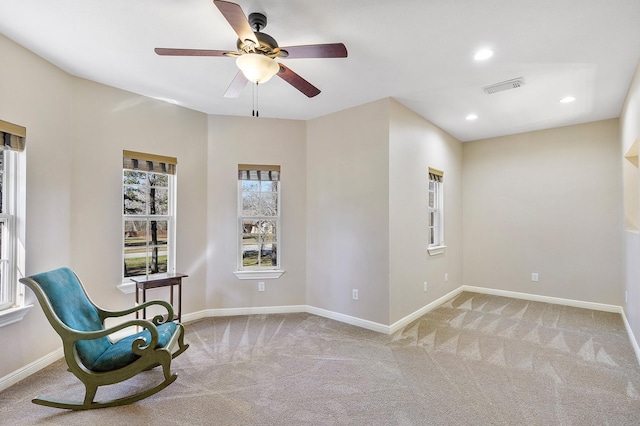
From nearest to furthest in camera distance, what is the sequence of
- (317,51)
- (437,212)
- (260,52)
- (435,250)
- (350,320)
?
(317,51)
(260,52)
(350,320)
(435,250)
(437,212)

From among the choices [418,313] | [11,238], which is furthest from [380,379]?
[11,238]

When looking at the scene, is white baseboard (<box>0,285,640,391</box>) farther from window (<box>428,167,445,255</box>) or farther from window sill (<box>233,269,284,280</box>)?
window (<box>428,167,445,255</box>)

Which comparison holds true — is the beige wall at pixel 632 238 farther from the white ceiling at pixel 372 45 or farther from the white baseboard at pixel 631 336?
the white ceiling at pixel 372 45

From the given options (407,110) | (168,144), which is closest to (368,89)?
(407,110)

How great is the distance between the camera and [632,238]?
11.0 feet

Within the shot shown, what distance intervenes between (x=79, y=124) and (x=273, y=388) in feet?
10.3

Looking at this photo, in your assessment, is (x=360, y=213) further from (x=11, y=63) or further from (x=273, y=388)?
(x=11, y=63)

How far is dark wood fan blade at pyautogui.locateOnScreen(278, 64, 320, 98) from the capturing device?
2316 mm

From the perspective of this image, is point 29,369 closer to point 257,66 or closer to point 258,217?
point 258,217

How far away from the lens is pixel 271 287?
439cm

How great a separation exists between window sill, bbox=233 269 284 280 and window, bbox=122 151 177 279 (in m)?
0.84

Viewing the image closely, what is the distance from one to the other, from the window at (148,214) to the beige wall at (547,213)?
4.87m

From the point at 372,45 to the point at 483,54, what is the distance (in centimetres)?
97

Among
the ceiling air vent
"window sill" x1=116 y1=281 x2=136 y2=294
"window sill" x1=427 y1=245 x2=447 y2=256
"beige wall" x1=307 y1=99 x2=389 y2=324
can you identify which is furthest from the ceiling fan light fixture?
"window sill" x1=427 y1=245 x2=447 y2=256
